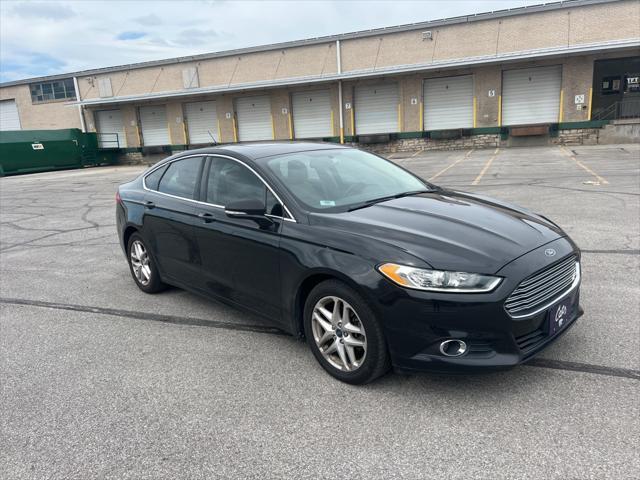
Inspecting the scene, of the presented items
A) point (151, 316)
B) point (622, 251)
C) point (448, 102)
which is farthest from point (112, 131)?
point (622, 251)

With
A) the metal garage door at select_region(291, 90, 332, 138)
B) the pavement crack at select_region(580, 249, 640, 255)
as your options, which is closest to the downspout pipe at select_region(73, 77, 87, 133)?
the metal garage door at select_region(291, 90, 332, 138)

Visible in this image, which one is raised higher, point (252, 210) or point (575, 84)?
point (575, 84)

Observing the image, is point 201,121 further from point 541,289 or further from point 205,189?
point 541,289

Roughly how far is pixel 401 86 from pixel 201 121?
46.6 ft

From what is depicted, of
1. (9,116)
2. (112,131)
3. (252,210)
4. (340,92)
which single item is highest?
(9,116)

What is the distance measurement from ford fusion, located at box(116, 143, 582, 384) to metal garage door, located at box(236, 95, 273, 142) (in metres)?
28.2

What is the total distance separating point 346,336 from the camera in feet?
10.6

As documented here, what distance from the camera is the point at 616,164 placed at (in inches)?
610

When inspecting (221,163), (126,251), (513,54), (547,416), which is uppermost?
(513,54)

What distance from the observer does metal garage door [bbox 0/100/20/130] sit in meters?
40.9

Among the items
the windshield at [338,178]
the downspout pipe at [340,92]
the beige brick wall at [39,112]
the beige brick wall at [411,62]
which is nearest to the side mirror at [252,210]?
the windshield at [338,178]

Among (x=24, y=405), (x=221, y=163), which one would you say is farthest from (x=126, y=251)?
(x=24, y=405)

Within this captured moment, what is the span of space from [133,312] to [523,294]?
371cm

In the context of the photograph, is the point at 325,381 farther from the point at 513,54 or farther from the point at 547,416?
the point at 513,54
